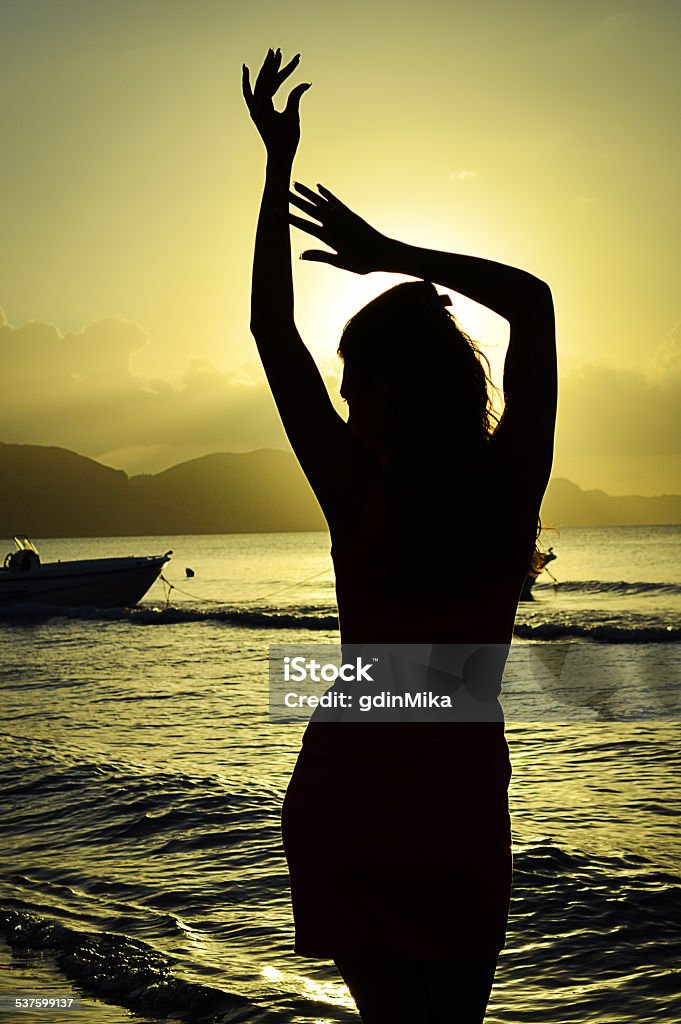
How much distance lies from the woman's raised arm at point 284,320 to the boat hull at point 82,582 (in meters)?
30.4

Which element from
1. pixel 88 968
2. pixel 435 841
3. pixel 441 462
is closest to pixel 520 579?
pixel 441 462

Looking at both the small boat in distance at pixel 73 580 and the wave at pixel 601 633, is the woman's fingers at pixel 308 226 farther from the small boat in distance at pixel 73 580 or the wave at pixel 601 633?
the small boat in distance at pixel 73 580

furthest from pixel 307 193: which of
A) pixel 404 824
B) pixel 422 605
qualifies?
pixel 404 824

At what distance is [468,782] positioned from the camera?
1431 mm

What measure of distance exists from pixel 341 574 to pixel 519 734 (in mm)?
10387

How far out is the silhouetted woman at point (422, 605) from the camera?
1.42 meters

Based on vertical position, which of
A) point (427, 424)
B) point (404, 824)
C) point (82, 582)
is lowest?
point (82, 582)

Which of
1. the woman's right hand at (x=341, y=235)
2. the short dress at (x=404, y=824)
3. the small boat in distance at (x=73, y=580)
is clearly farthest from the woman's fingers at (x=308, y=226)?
the small boat in distance at (x=73, y=580)

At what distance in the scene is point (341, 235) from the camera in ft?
4.90

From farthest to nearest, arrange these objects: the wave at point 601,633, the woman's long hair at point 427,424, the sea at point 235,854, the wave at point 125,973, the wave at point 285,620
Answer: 1. the wave at point 285,620
2. the wave at point 601,633
3. the sea at point 235,854
4. the wave at point 125,973
5. the woman's long hair at point 427,424

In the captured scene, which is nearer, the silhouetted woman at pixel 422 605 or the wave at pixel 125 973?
the silhouetted woman at pixel 422 605

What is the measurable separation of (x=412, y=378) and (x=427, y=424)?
8 cm

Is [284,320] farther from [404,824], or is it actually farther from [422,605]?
[404,824]

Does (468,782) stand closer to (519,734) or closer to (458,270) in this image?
(458,270)
